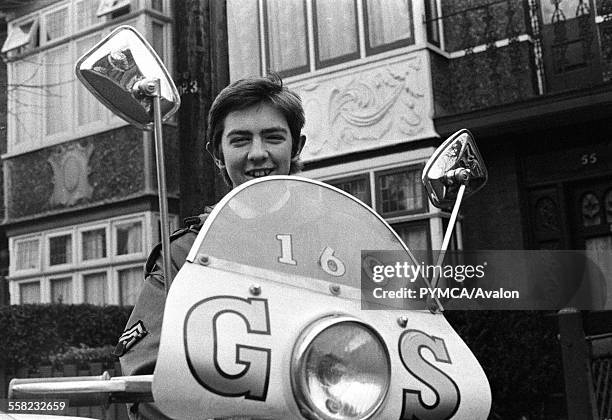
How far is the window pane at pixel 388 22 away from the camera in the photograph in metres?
9.93

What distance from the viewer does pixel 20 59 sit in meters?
12.9

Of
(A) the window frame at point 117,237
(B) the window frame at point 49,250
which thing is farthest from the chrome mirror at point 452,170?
A: (B) the window frame at point 49,250

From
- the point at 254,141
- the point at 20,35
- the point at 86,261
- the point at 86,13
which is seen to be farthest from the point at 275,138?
the point at 20,35

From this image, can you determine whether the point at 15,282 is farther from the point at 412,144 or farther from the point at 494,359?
the point at 494,359

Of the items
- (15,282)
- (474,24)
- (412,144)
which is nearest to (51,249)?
(15,282)

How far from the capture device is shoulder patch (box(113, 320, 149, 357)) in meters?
1.45

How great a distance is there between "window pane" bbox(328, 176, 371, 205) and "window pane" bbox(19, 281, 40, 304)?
521 cm

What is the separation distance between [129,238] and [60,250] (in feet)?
4.59

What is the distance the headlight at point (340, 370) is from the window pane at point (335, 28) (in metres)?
9.26

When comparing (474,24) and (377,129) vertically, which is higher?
(474,24)

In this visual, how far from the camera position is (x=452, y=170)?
1.84m

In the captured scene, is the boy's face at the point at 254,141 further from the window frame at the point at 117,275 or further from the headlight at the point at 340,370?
the window frame at the point at 117,275

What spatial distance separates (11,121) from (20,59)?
1.10 m

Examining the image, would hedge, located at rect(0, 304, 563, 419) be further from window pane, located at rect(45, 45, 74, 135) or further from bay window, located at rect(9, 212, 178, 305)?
window pane, located at rect(45, 45, 74, 135)
